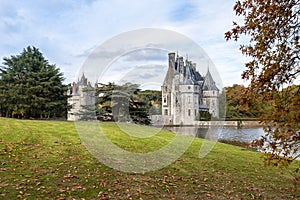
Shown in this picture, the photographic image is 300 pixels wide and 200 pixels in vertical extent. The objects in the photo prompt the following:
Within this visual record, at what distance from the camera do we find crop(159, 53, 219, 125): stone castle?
3781 cm

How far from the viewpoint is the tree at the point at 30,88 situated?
18828 mm

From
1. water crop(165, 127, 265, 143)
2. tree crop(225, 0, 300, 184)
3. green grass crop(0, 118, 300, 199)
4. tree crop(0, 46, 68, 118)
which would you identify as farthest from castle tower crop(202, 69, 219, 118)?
tree crop(225, 0, 300, 184)

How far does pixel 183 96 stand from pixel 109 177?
1363 inches

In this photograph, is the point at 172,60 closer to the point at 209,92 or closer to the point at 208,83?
the point at 208,83

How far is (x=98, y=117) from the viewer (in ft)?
59.0

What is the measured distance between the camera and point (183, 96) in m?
39.8

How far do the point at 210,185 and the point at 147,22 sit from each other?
6956 mm

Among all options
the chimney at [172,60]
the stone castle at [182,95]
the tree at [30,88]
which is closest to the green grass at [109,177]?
the tree at [30,88]

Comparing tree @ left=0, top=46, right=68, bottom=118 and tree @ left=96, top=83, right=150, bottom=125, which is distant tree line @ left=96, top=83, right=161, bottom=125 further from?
tree @ left=0, top=46, right=68, bottom=118

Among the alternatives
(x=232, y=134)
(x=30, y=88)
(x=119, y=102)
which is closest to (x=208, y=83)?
(x=232, y=134)

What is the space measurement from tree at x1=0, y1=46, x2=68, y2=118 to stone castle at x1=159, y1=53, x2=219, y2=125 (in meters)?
19.0

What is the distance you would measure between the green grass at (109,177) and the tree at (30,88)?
10714 mm

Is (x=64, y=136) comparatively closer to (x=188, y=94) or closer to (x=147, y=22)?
(x=147, y=22)

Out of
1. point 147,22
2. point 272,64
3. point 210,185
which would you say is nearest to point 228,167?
point 210,185
